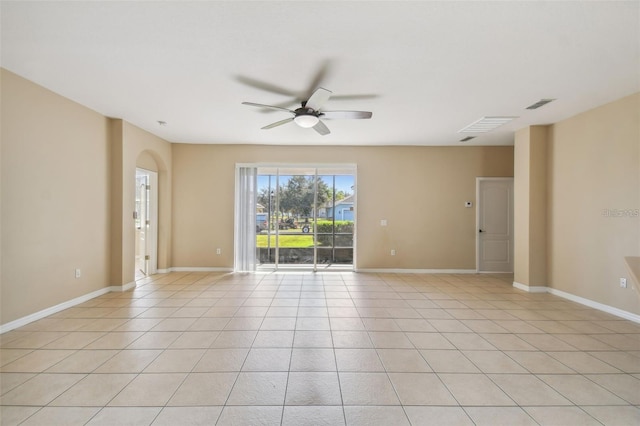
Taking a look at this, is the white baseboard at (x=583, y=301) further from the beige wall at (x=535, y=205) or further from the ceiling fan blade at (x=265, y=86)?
the ceiling fan blade at (x=265, y=86)

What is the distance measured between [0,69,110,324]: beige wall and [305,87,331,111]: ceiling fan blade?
3.25m

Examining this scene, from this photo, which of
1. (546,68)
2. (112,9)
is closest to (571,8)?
(546,68)

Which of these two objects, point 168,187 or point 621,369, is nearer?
point 621,369

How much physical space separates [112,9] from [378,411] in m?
3.47

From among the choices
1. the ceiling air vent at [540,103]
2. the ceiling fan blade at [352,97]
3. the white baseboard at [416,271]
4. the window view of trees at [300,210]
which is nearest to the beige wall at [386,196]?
the white baseboard at [416,271]

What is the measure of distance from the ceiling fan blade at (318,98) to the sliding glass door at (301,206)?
307cm

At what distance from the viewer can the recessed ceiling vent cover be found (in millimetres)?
4477

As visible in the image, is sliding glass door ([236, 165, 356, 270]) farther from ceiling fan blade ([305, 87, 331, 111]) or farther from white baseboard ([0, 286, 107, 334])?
ceiling fan blade ([305, 87, 331, 111])

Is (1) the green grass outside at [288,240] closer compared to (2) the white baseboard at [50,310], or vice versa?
(2) the white baseboard at [50,310]

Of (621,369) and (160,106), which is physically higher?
(160,106)

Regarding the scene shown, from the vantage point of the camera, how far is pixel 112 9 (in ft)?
6.86

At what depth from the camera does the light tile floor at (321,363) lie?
1.90 meters

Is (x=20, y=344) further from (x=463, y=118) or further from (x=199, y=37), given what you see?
(x=463, y=118)

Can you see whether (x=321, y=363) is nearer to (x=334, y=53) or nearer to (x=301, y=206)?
(x=334, y=53)
